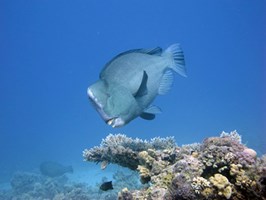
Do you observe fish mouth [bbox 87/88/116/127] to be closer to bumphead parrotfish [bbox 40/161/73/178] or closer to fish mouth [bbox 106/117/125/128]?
fish mouth [bbox 106/117/125/128]

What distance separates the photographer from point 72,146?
5166cm

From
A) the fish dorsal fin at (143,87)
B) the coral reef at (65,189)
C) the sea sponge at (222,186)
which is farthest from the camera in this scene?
the coral reef at (65,189)

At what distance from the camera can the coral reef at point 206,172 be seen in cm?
280

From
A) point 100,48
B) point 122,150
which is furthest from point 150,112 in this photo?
point 100,48

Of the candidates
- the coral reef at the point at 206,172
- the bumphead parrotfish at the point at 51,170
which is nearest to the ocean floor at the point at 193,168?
the coral reef at the point at 206,172

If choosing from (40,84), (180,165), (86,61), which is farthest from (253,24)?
(180,165)

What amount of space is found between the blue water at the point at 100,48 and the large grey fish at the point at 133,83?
261ft

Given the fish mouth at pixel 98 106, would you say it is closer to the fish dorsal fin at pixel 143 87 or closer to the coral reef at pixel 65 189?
the fish dorsal fin at pixel 143 87

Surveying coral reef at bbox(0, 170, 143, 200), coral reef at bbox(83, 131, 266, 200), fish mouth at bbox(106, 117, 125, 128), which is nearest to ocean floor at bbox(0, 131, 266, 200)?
coral reef at bbox(83, 131, 266, 200)

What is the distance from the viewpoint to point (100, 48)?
15500 centimetres

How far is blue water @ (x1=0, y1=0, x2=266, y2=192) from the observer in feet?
346

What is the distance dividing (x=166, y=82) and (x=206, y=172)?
53.2 inches

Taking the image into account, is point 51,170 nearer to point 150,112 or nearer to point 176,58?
point 150,112

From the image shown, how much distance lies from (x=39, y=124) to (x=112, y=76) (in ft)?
311
